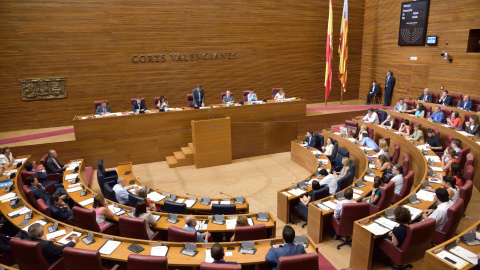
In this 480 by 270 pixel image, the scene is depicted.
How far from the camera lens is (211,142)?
9.56 metres

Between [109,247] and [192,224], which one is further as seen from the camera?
[192,224]

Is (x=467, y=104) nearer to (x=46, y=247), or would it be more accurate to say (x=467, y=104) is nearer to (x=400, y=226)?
(x=400, y=226)

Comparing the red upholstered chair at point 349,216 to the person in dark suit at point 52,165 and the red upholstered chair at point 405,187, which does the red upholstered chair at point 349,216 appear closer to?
the red upholstered chair at point 405,187

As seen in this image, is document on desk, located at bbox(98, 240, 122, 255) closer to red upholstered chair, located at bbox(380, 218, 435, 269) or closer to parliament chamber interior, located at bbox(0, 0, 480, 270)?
parliament chamber interior, located at bbox(0, 0, 480, 270)

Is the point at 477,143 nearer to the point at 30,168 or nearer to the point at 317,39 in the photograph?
the point at 317,39

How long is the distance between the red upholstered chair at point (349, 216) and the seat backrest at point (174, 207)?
8.36ft

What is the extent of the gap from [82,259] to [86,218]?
127cm

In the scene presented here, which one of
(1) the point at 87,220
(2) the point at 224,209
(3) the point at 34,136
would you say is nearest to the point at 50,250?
(1) the point at 87,220

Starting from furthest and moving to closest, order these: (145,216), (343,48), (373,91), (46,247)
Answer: (373,91), (343,48), (145,216), (46,247)

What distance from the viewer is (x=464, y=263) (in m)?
3.69

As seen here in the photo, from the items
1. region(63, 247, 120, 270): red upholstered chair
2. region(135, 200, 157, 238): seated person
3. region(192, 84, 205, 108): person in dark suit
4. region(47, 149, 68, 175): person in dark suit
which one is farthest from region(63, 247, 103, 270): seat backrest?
region(192, 84, 205, 108): person in dark suit

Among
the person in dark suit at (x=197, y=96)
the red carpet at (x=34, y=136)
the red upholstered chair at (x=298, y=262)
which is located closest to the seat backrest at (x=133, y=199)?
the red upholstered chair at (x=298, y=262)

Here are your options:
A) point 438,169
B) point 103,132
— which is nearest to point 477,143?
point 438,169

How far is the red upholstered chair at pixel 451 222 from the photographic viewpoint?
15.2 feet
